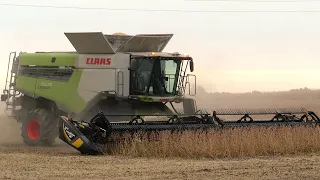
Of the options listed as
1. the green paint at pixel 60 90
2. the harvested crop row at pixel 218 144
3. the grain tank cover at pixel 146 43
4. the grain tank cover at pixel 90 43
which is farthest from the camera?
the grain tank cover at pixel 146 43

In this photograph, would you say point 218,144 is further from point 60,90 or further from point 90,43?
point 60,90

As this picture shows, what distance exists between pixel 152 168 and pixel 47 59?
24.3 feet

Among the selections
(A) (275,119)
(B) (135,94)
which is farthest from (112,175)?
(A) (275,119)

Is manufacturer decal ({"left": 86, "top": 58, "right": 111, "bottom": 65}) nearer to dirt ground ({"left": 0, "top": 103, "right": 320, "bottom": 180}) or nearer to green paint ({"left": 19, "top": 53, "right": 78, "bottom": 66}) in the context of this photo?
green paint ({"left": 19, "top": 53, "right": 78, "bottom": 66})

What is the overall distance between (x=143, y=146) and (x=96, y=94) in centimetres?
367

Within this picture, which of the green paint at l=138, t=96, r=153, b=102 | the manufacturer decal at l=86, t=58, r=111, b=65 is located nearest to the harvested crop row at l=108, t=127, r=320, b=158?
the green paint at l=138, t=96, r=153, b=102

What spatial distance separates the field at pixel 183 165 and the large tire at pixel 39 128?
154 inches

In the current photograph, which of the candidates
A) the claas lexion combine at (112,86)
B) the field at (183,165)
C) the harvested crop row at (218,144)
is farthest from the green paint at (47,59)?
the field at (183,165)

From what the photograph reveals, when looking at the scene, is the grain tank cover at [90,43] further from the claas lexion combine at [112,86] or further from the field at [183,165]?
the field at [183,165]

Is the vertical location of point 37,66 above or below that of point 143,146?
above

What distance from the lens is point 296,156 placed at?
10023 mm

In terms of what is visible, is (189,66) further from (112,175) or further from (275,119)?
(112,175)

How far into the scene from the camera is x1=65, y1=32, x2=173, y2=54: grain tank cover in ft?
43.4

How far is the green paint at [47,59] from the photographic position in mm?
14039
